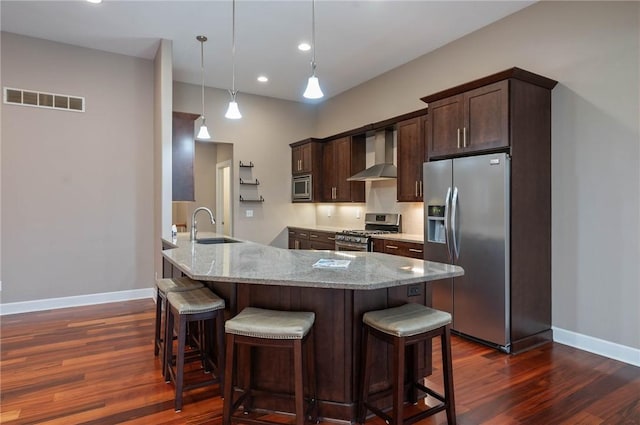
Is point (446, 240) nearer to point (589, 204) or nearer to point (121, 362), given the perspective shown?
point (589, 204)

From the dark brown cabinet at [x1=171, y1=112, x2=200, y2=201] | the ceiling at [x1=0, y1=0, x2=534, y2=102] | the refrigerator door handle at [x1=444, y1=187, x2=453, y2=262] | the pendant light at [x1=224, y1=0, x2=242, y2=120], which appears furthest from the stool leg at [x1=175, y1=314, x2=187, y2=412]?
the ceiling at [x1=0, y1=0, x2=534, y2=102]

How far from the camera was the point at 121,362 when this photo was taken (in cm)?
303

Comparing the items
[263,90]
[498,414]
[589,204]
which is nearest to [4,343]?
[498,414]

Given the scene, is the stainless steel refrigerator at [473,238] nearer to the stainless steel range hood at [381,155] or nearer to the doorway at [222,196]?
the stainless steel range hood at [381,155]

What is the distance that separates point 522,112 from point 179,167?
4084 millimetres

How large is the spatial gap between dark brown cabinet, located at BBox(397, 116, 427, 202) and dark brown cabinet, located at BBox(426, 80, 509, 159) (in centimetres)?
50

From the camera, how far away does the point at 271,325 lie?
1.90 metres

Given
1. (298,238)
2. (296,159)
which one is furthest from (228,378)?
(296,159)

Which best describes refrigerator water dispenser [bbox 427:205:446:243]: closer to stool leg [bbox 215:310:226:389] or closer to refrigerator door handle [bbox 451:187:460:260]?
refrigerator door handle [bbox 451:187:460:260]

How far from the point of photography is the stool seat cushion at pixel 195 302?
232 centimetres

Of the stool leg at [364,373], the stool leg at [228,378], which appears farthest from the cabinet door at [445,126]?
the stool leg at [228,378]

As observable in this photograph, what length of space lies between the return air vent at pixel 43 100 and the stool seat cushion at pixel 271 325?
4308 millimetres

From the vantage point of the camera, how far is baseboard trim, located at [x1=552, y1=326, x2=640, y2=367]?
2982mm

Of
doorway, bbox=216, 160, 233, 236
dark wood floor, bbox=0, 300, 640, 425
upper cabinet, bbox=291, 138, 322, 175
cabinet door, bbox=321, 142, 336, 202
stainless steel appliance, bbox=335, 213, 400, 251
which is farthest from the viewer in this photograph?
doorway, bbox=216, 160, 233, 236
